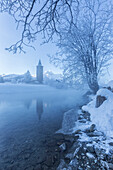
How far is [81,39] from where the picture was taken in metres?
8.58

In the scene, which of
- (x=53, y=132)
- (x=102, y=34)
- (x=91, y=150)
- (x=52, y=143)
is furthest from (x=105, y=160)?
(x=102, y=34)

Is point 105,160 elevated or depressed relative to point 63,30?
depressed

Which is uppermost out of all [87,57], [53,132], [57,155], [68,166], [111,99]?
[87,57]

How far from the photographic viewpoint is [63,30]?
8688 mm

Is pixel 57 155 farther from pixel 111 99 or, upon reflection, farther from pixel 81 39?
pixel 81 39

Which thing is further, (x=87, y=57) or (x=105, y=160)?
(x=87, y=57)

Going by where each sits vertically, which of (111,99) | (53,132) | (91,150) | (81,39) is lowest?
(53,132)

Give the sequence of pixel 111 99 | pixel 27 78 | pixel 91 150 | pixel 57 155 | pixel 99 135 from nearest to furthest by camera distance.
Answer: pixel 91 150
pixel 57 155
pixel 99 135
pixel 111 99
pixel 27 78

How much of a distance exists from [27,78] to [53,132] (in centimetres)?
4968

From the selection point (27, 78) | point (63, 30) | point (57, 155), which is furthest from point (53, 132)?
point (27, 78)

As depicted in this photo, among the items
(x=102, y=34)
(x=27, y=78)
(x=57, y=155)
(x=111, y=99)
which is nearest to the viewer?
(x=57, y=155)

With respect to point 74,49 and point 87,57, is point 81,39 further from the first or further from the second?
point 87,57

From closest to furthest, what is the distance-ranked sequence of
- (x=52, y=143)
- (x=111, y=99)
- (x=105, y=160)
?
(x=105, y=160) < (x=52, y=143) < (x=111, y=99)

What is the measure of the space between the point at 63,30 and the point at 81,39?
89.6 inches
